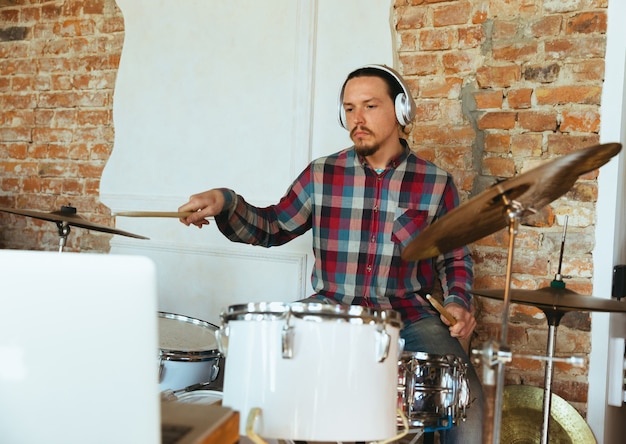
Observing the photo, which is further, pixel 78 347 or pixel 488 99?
pixel 488 99

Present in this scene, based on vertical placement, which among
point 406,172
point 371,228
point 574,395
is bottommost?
point 574,395

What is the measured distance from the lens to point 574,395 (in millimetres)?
2605

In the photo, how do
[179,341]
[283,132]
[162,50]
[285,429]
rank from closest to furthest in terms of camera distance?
[285,429] < [179,341] < [283,132] < [162,50]

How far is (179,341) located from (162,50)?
151 cm

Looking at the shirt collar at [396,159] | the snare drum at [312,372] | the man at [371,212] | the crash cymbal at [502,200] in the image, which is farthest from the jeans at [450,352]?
the snare drum at [312,372]

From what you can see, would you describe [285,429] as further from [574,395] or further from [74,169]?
[74,169]

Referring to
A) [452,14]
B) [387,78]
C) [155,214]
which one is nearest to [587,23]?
[452,14]

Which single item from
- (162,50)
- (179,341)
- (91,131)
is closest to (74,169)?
(91,131)

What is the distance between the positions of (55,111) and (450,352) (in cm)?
239

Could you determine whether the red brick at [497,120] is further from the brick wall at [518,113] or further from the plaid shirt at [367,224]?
the plaid shirt at [367,224]

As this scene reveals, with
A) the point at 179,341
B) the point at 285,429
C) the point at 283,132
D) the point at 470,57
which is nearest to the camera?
the point at 285,429

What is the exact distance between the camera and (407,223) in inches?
102

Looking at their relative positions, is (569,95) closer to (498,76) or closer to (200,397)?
(498,76)

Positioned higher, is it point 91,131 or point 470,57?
point 470,57
